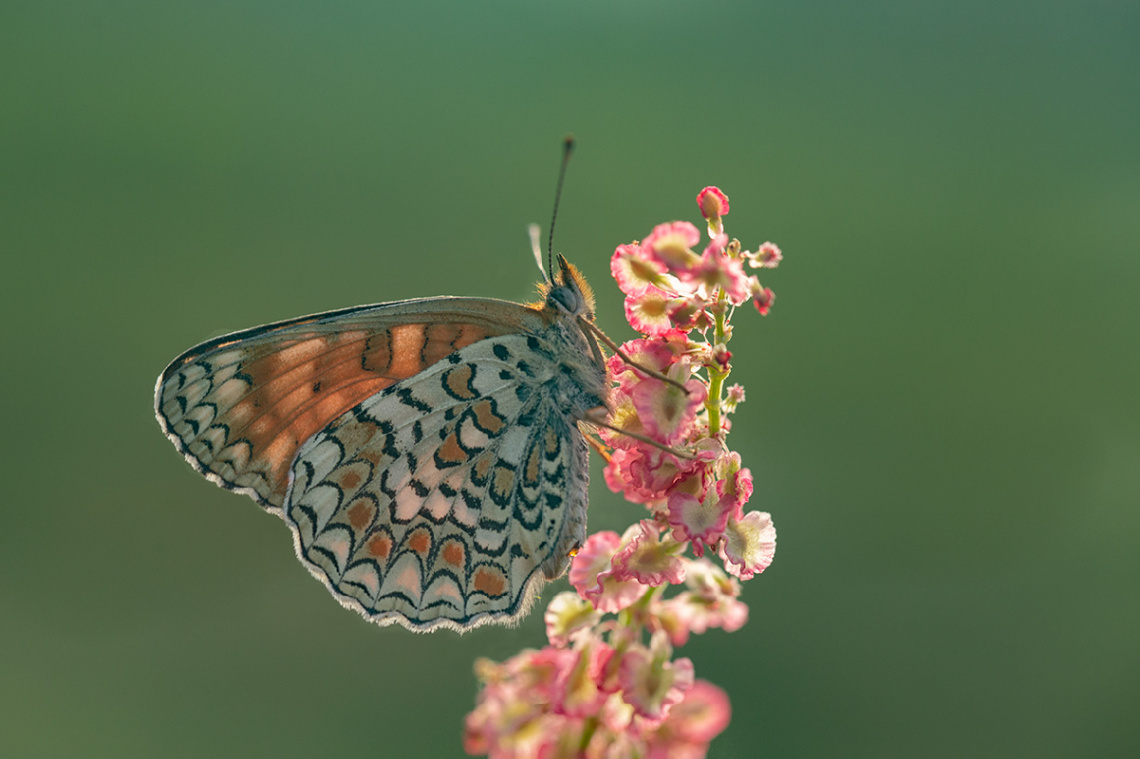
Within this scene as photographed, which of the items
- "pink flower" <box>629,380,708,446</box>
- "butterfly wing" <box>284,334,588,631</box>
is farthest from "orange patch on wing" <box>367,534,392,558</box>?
"pink flower" <box>629,380,708,446</box>

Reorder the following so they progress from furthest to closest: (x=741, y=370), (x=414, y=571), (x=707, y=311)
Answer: (x=741, y=370) < (x=414, y=571) < (x=707, y=311)

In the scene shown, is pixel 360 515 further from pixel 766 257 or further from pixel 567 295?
pixel 766 257

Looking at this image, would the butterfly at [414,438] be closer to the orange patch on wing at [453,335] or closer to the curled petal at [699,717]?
the orange patch on wing at [453,335]

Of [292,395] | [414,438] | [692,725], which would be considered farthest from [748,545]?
[292,395]

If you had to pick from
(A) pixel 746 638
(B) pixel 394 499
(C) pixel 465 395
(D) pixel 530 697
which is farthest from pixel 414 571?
(A) pixel 746 638

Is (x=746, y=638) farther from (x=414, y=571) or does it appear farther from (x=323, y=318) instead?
(x=323, y=318)

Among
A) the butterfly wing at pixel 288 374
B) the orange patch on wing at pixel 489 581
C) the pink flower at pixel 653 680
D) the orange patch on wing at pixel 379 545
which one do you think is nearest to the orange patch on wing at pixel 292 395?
the butterfly wing at pixel 288 374
